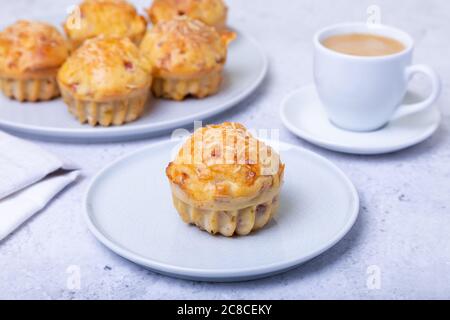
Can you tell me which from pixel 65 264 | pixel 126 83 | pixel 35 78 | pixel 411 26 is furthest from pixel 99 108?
pixel 411 26

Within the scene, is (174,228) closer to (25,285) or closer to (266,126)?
(25,285)

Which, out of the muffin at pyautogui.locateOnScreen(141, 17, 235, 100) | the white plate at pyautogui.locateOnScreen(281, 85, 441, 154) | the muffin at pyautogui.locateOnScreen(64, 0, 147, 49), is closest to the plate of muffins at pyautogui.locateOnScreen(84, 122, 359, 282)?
the white plate at pyautogui.locateOnScreen(281, 85, 441, 154)

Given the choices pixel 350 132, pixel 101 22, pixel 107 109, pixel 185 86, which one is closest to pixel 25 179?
pixel 107 109

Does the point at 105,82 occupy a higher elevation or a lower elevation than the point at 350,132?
higher

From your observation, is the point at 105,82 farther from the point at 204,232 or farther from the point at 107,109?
the point at 204,232

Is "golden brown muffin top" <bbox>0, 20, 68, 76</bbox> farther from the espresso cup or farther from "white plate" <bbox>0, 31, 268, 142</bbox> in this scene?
the espresso cup

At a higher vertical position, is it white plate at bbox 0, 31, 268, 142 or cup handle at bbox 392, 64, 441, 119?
cup handle at bbox 392, 64, 441, 119
